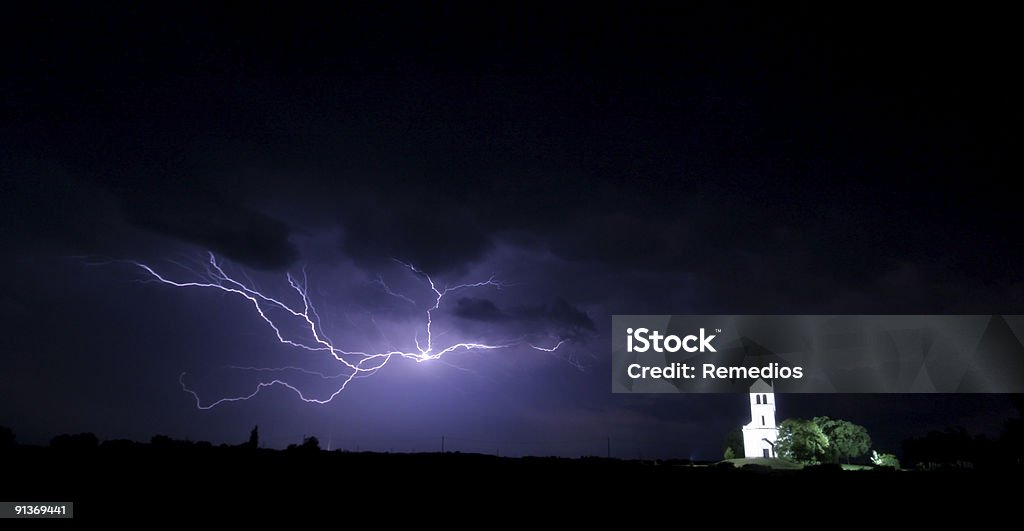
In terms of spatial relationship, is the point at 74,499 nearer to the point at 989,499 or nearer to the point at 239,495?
the point at 239,495

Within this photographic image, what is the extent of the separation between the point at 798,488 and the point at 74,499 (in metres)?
7.58

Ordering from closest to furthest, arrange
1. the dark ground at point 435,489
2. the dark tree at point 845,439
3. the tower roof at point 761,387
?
the dark ground at point 435,489 → the dark tree at point 845,439 → the tower roof at point 761,387

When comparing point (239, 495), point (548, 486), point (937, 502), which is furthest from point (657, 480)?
point (239, 495)

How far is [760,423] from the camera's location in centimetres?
5022

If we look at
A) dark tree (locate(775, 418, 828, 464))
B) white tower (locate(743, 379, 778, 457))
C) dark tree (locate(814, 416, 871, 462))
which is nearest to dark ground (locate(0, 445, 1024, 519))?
dark tree (locate(775, 418, 828, 464))

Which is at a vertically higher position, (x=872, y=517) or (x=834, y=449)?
(x=872, y=517)

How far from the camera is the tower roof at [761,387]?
50531mm

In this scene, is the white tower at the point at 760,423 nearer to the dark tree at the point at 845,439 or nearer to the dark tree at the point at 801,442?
the dark tree at the point at 845,439

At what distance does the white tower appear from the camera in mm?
49719

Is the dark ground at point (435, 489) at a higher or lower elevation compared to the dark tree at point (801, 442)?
higher

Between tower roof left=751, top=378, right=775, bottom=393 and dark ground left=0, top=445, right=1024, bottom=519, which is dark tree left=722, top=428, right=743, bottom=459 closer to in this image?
tower roof left=751, top=378, right=775, bottom=393

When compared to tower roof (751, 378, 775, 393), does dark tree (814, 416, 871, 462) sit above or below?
below

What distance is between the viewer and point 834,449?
143 feet

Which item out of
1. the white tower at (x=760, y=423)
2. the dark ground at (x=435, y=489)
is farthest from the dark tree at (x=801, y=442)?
the dark ground at (x=435, y=489)
